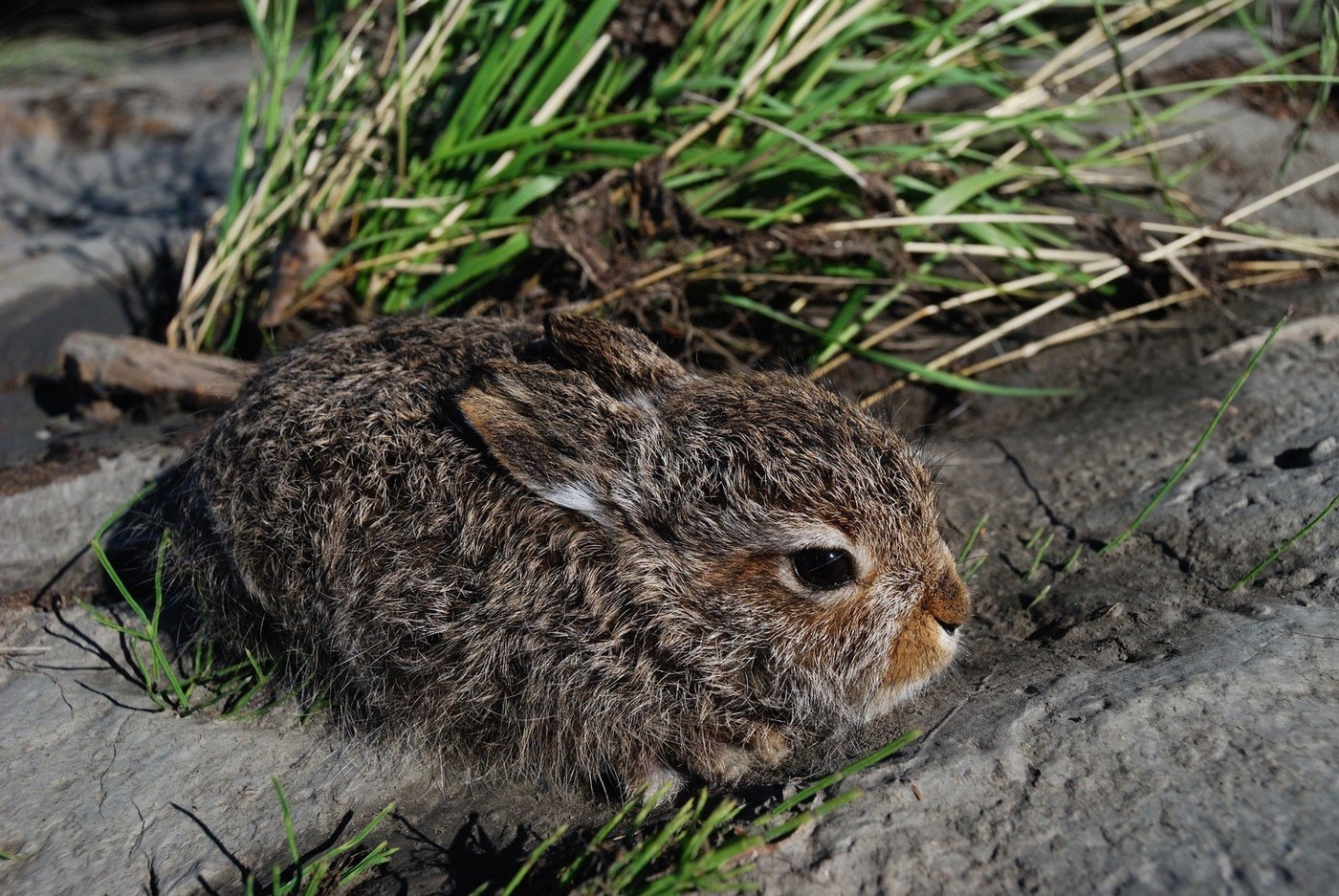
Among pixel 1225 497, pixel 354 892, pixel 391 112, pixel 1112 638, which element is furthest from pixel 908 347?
pixel 354 892

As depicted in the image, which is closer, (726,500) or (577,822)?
(577,822)

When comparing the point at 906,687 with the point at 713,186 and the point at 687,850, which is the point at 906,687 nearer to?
the point at 687,850

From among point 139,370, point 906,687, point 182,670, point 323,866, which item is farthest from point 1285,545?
point 139,370

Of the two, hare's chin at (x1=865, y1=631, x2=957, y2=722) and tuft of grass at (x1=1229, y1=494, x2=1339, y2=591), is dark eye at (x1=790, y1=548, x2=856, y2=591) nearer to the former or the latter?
hare's chin at (x1=865, y1=631, x2=957, y2=722)

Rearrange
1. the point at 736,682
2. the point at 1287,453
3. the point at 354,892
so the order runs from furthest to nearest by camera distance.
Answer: the point at 1287,453, the point at 736,682, the point at 354,892

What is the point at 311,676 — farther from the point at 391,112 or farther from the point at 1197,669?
the point at 391,112

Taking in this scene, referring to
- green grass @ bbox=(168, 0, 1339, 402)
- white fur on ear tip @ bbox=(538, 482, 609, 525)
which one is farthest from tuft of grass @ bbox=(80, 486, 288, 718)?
green grass @ bbox=(168, 0, 1339, 402)

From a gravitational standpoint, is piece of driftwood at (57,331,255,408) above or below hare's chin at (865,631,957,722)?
above

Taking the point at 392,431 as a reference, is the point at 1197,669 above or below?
below
